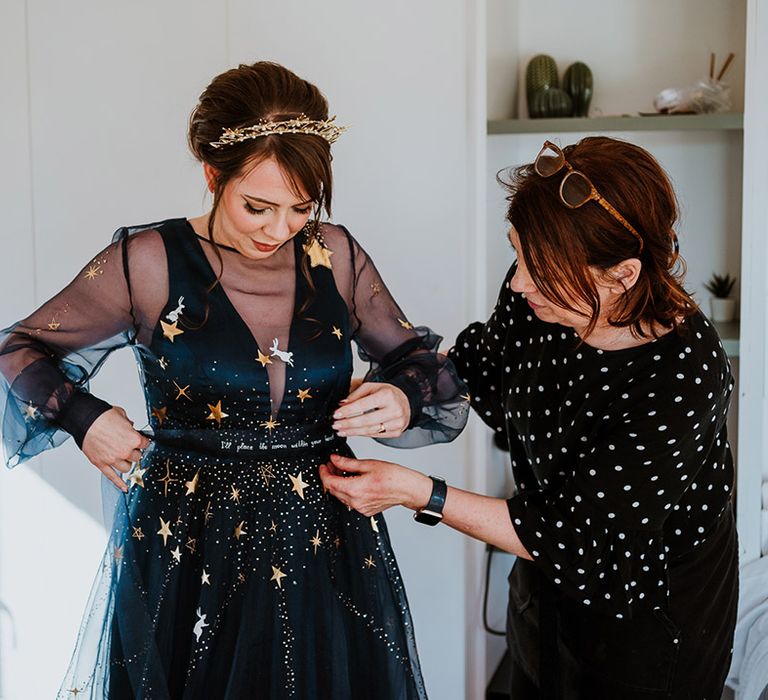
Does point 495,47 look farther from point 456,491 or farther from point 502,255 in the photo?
point 456,491

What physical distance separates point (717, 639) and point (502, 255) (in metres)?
1.24

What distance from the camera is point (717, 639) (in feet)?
5.48

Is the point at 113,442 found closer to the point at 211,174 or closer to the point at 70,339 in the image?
the point at 70,339

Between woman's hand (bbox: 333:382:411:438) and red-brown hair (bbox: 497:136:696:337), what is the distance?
0.28 metres

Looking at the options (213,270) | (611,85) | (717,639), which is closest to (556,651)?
(717,639)

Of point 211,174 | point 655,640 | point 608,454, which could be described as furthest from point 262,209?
point 655,640

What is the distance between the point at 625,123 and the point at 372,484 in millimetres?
1258

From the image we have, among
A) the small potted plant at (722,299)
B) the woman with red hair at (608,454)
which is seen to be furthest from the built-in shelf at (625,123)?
the woman with red hair at (608,454)

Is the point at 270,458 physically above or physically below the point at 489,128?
below

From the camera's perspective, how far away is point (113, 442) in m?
1.41

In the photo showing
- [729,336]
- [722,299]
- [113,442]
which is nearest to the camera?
[113,442]

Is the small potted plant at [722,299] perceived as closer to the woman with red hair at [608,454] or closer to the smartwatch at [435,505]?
the woman with red hair at [608,454]

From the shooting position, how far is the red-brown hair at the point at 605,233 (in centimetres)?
142

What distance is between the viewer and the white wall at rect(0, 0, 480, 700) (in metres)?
2.23
